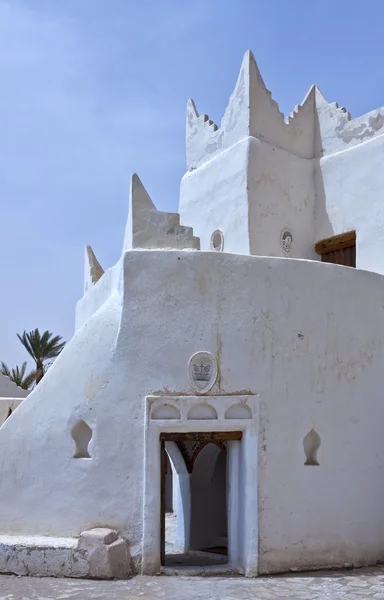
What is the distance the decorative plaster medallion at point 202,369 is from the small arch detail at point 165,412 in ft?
1.16

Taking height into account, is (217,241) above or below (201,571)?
above

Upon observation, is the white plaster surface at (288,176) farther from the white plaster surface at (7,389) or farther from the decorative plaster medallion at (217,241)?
the white plaster surface at (7,389)

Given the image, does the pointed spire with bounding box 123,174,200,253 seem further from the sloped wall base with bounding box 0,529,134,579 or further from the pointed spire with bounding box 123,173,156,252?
the sloped wall base with bounding box 0,529,134,579

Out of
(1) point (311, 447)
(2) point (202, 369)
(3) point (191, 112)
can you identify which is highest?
(3) point (191, 112)

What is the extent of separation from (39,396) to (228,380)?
207 centimetres

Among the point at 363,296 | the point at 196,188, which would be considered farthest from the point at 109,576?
the point at 196,188

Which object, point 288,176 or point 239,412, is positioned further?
point 288,176

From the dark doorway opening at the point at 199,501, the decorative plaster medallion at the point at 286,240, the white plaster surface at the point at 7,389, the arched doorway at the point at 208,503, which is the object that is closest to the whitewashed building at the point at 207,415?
the dark doorway opening at the point at 199,501

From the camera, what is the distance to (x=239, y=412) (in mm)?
6992

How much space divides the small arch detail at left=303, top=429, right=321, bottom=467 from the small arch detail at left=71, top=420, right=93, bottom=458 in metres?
2.30

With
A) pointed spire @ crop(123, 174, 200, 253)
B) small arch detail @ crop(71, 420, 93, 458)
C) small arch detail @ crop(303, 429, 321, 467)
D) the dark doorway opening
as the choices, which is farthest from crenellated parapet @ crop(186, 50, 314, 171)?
small arch detail @ crop(71, 420, 93, 458)

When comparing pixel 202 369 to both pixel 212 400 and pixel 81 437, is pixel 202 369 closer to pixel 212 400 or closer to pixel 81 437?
pixel 212 400

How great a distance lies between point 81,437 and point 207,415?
136cm

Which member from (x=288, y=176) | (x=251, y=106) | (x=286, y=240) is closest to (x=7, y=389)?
(x=286, y=240)
